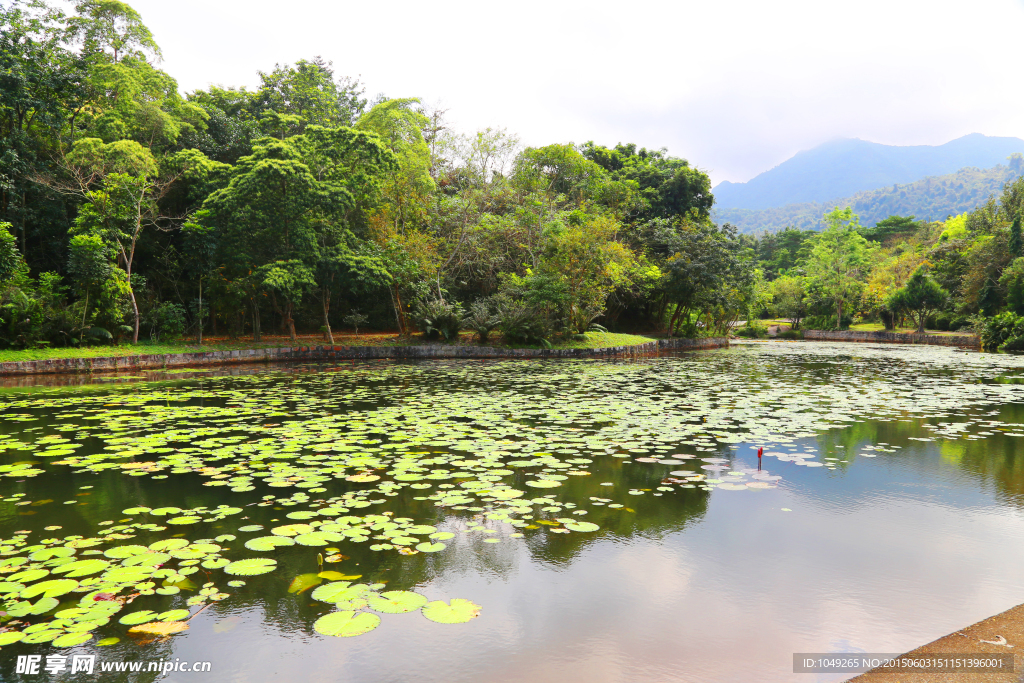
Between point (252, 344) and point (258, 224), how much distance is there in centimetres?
386

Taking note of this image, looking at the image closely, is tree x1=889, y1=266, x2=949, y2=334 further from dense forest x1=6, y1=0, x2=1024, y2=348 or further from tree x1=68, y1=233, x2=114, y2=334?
tree x1=68, y1=233, x2=114, y2=334

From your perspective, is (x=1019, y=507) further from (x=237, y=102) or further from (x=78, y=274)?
(x=237, y=102)

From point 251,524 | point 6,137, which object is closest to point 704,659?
point 251,524

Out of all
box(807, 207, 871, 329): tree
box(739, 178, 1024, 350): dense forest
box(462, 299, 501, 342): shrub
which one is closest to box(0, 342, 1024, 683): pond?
box(462, 299, 501, 342): shrub

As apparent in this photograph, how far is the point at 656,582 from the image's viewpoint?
9.82ft

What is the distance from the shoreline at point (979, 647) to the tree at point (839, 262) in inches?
1519

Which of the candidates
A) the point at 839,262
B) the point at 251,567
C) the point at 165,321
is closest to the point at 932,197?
the point at 839,262

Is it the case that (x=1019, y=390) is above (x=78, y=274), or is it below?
below

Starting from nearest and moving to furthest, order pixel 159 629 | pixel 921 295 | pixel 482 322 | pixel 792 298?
pixel 159 629 < pixel 482 322 < pixel 921 295 < pixel 792 298

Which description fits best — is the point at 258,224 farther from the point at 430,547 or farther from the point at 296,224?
the point at 430,547

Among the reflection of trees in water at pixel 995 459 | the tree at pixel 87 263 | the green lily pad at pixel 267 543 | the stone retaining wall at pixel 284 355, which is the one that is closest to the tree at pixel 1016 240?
the stone retaining wall at pixel 284 355

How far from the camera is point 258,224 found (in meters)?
17.5

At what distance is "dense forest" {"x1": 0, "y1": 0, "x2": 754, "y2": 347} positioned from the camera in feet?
50.4

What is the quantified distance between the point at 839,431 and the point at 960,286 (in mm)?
28860
